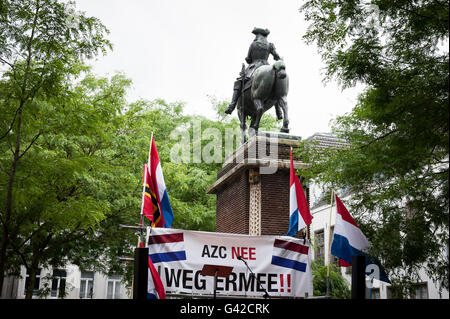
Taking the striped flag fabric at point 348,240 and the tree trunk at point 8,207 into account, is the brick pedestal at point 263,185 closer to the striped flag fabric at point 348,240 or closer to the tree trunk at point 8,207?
the striped flag fabric at point 348,240

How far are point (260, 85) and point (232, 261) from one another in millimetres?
6318

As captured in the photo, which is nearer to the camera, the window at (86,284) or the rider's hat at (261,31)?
the rider's hat at (261,31)

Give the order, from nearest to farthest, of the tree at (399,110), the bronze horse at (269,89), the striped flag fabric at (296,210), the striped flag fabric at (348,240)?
the tree at (399,110)
the striped flag fabric at (348,240)
the striped flag fabric at (296,210)
the bronze horse at (269,89)

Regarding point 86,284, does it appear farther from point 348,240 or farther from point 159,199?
point 348,240

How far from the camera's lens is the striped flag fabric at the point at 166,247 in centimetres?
775

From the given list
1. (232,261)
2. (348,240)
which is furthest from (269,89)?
(232,261)

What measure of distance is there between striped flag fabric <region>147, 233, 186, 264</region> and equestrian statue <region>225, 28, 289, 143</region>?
6.04 metres

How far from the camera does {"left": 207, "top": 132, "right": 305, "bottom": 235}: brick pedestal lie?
12.3 meters

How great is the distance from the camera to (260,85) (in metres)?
13.4

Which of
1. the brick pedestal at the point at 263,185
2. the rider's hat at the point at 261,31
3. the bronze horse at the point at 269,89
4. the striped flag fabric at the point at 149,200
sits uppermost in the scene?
the rider's hat at the point at 261,31

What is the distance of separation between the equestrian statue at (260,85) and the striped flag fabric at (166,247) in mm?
6040

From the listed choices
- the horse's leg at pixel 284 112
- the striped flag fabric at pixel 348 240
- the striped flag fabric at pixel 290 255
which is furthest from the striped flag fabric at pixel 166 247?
the horse's leg at pixel 284 112

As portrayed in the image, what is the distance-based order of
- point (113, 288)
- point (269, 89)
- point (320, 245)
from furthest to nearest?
point (113, 288) → point (320, 245) → point (269, 89)
